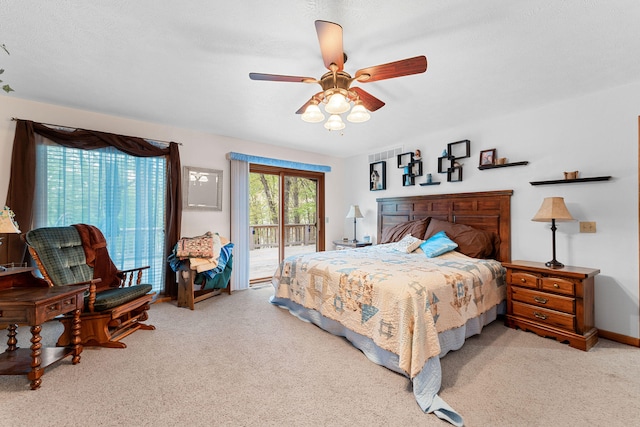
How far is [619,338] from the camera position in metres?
2.64

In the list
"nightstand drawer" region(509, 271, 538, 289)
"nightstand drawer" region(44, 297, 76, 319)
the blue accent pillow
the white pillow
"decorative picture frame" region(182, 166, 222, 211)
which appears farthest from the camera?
"decorative picture frame" region(182, 166, 222, 211)

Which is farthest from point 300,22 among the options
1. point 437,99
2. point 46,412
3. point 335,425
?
point 46,412

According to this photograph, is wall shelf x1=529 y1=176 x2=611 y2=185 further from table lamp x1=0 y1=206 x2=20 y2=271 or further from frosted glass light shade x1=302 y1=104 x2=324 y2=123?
table lamp x1=0 y1=206 x2=20 y2=271

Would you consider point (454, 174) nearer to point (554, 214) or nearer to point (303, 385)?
point (554, 214)

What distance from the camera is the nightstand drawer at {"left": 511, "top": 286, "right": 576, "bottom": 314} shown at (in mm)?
2540

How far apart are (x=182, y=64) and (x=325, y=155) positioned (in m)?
3.57

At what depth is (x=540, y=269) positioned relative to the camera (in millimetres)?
2717

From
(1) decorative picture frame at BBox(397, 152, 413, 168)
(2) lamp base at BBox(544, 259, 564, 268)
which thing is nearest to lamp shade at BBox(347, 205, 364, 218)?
(1) decorative picture frame at BBox(397, 152, 413, 168)

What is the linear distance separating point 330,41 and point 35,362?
2.93m

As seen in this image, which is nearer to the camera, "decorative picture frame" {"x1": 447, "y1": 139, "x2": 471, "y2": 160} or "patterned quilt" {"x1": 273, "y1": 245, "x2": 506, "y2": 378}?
"patterned quilt" {"x1": 273, "y1": 245, "x2": 506, "y2": 378}

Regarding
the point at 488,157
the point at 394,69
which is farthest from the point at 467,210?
the point at 394,69

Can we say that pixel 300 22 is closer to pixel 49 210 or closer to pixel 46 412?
pixel 46 412

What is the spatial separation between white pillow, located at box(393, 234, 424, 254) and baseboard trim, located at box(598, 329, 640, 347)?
193cm

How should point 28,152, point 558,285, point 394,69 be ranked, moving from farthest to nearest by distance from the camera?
point 28,152 < point 558,285 < point 394,69
